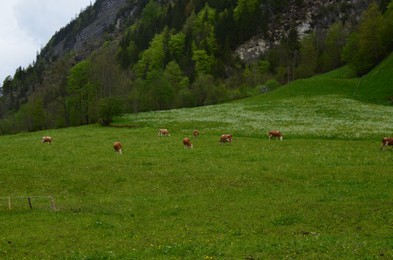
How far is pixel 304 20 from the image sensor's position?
577ft

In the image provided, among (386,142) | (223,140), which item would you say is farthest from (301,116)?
(386,142)

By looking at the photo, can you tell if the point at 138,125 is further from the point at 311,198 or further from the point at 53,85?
the point at 53,85

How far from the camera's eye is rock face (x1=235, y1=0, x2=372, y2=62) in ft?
554

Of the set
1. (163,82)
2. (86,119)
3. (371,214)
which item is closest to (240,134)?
(371,214)

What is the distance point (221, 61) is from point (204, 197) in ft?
458

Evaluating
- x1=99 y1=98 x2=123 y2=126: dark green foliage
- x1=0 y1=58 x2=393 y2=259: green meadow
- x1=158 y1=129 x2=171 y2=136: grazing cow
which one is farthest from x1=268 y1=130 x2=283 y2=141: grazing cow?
x1=99 y1=98 x2=123 y2=126: dark green foliage

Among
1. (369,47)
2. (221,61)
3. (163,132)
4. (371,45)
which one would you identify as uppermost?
(221,61)

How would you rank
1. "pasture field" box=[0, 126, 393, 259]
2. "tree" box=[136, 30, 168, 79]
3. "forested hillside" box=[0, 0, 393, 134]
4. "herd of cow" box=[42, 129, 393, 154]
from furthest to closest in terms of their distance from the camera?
1. "tree" box=[136, 30, 168, 79]
2. "forested hillside" box=[0, 0, 393, 134]
3. "herd of cow" box=[42, 129, 393, 154]
4. "pasture field" box=[0, 126, 393, 259]

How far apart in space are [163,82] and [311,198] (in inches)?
3144

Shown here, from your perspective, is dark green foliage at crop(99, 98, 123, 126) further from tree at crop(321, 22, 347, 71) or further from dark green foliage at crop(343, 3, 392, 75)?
tree at crop(321, 22, 347, 71)

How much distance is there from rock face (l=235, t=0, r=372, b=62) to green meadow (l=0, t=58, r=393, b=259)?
124 m

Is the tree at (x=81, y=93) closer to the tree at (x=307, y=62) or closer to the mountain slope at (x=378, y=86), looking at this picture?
the mountain slope at (x=378, y=86)

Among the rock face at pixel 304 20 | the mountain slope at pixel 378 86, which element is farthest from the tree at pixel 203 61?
the mountain slope at pixel 378 86

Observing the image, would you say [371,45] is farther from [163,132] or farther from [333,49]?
[163,132]
